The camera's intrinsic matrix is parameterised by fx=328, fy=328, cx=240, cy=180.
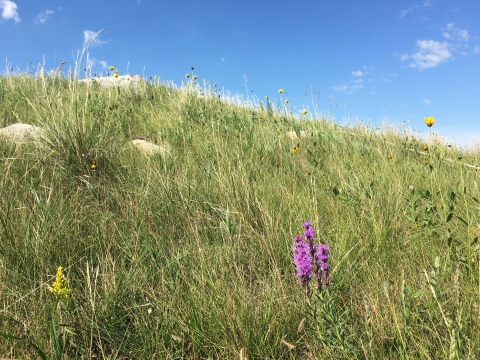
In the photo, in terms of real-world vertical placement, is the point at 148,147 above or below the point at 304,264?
above

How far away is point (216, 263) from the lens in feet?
5.56

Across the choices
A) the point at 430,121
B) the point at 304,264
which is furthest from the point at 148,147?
the point at 304,264

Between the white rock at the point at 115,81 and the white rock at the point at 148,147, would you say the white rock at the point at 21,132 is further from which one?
the white rock at the point at 115,81

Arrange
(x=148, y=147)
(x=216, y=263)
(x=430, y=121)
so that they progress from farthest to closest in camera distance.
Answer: (x=148, y=147) < (x=430, y=121) < (x=216, y=263)

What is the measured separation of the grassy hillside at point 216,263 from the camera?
1.35 metres

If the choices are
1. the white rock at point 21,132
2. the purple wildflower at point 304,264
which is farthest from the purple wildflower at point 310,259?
the white rock at point 21,132

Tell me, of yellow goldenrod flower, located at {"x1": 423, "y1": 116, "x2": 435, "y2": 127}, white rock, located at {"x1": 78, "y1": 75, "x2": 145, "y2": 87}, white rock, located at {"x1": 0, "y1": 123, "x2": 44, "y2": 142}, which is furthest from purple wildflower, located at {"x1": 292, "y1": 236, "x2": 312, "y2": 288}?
white rock, located at {"x1": 78, "y1": 75, "x2": 145, "y2": 87}

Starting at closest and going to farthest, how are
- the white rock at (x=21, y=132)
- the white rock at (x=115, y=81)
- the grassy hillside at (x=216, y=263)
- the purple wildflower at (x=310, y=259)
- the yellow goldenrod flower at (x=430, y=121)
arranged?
the purple wildflower at (x=310, y=259), the grassy hillside at (x=216, y=263), the yellow goldenrod flower at (x=430, y=121), the white rock at (x=21, y=132), the white rock at (x=115, y=81)

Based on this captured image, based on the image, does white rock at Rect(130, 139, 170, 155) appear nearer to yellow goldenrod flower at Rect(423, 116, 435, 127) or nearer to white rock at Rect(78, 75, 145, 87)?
yellow goldenrod flower at Rect(423, 116, 435, 127)

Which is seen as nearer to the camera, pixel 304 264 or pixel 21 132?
pixel 304 264

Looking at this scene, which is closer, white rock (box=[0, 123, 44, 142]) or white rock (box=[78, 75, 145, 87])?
white rock (box=[0, 123, 44, 142])

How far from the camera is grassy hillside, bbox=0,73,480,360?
1.35 m

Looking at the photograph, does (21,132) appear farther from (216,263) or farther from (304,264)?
(304,264)

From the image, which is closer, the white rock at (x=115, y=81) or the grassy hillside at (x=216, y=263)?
the grassy hillside at (x=216, y=263)
